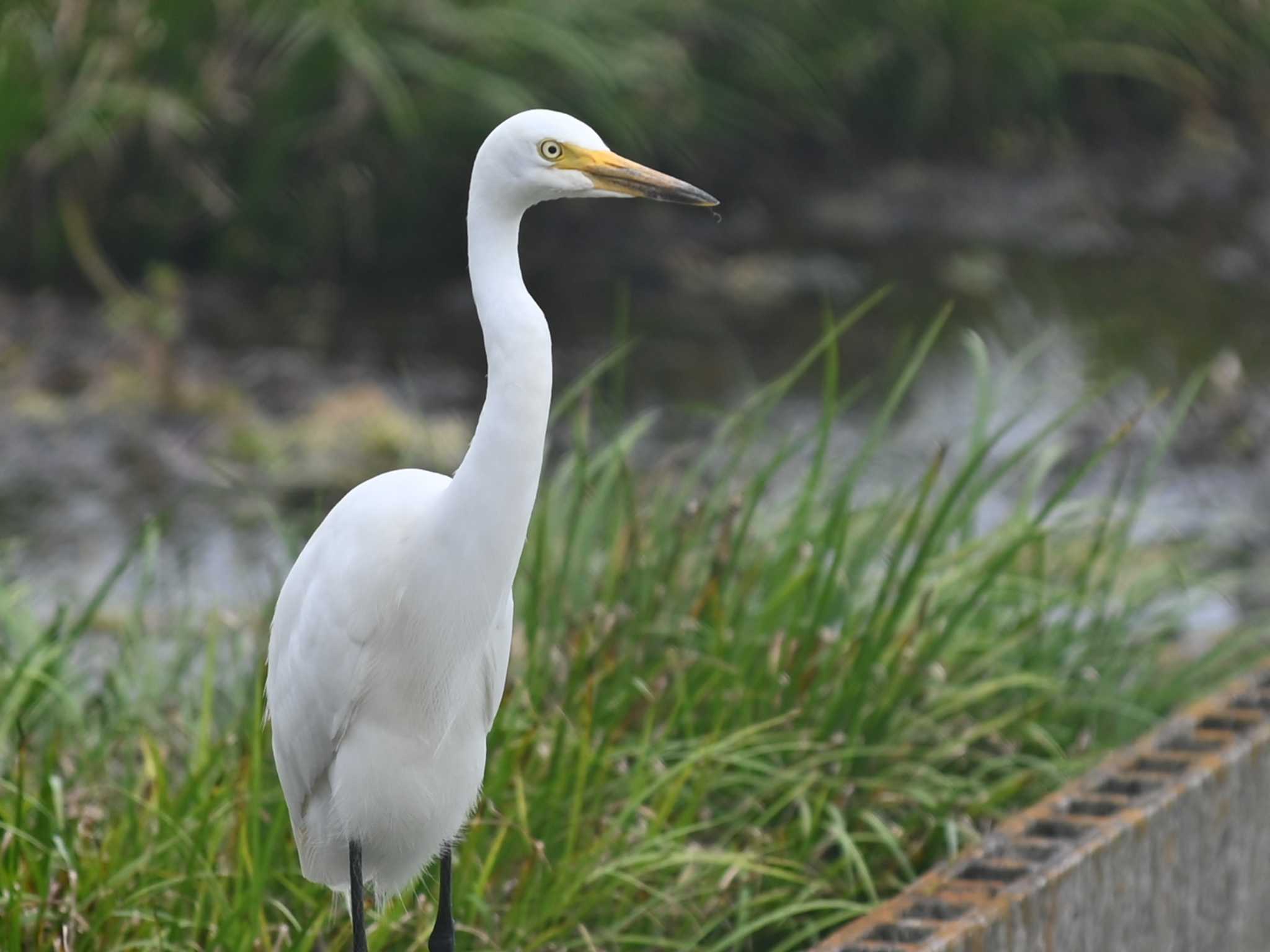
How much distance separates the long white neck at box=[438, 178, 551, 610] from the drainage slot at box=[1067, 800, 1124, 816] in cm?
114

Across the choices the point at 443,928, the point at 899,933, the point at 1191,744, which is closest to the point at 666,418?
the point at 1191,744

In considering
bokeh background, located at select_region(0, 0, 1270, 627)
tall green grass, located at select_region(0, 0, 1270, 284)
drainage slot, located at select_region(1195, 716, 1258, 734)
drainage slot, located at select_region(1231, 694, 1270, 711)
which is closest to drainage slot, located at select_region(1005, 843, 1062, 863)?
drainage slot, located at select_region(1195, 716, 1258, 734)

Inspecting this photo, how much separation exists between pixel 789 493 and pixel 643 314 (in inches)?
95.3

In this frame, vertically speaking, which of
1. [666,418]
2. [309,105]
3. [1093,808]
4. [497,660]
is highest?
[309,105]

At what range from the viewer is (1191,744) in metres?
3.05

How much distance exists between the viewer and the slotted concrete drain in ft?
8.12

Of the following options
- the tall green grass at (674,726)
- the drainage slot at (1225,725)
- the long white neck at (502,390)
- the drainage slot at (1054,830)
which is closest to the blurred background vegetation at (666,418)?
the tall green grass at (674,726)

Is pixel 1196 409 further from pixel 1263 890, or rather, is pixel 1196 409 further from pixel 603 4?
pixel 1263 890

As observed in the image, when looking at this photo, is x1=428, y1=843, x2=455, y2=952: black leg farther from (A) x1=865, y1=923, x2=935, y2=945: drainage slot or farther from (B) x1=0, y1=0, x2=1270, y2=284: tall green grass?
(B) x1=0, y1=0, x2=1270, y2=284: tall green grass

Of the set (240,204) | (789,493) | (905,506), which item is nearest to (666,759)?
(905,506)

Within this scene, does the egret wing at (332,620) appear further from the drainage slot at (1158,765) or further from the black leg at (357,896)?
the drainage slot at (1158,765)

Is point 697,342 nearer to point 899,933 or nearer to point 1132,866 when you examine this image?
point 1132,866

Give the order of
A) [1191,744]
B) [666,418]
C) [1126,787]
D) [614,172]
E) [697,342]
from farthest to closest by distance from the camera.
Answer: [697,342]
[666,418]
[1191,744]
[1126,787]
[614,172]

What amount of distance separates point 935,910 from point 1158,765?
0.60m
